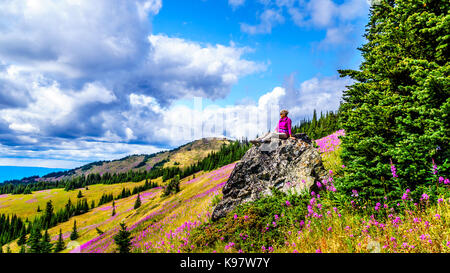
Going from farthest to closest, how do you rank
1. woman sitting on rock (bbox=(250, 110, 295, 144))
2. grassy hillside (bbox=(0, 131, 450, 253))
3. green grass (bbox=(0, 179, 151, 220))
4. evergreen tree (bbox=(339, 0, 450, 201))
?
green grass (bbox=(0, 179, 151, 220)) < woman sitting on rock (bbox=(250, 110, 295, 144)) < evergreen tree (bbox=(339, 0, 450, 201)) < grassy hillside (bbox=(0, 131, 450, 253))

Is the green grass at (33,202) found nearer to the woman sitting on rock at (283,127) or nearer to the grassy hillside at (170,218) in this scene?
the grassy hillside at (170,218)

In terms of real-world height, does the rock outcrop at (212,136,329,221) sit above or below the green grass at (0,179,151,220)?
above

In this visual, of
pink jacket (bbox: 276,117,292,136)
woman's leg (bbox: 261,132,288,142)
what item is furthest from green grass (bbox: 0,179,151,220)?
pink jacket (bbox: 276,117,292,136)

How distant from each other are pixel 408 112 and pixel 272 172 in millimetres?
5020

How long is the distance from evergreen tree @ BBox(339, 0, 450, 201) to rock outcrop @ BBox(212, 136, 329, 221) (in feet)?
5.82

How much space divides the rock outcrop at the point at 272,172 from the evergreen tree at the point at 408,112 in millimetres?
1775

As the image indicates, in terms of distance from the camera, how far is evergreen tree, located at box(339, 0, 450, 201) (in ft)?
14.6

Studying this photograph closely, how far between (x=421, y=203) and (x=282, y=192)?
4.00 meters

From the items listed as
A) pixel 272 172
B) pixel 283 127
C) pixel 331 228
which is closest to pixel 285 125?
pixel 283 127

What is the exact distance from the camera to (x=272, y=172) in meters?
8.63

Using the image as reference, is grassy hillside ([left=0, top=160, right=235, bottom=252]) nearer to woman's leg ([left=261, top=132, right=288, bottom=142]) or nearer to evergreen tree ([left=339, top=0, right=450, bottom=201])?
woman's leg ([left=261, top=132, right=288, bottom=142])

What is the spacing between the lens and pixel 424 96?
4539 mm

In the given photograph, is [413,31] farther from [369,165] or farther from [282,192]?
[282,192]

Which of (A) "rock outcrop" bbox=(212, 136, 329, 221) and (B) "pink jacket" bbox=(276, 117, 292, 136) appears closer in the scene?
(A) "rock outcrop" bbox=(212, 136, 329, 221)
